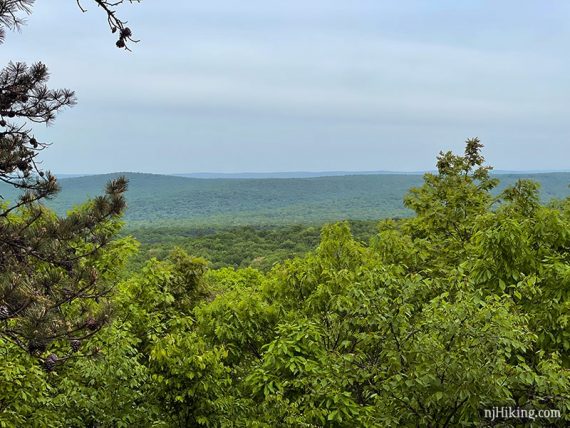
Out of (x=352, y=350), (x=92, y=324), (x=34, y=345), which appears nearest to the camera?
(x=34, y=345)

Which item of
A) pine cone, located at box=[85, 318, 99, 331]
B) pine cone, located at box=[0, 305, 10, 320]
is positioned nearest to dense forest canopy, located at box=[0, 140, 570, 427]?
pine cone, located at box=[85, 318, 99, 331]

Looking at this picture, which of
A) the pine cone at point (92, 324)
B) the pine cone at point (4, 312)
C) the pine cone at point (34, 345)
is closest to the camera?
the pine cone at point (34, 345)

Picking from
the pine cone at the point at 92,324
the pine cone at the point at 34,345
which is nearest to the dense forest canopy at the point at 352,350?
the pine cone at the point at 92,324

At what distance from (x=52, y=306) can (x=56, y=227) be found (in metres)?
1.35

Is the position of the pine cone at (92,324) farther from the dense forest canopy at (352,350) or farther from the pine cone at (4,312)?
the pine cone at (4,312)

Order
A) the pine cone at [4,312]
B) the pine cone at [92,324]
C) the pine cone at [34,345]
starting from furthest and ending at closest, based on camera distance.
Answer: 1. the pine cone at [92,324]
2. the pine cone at [4,312]
3. the pine cone at [34,345]

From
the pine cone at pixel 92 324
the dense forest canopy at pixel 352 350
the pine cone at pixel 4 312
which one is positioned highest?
the pine cone at pixel 4 312

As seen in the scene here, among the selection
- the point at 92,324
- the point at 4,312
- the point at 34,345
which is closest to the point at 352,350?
the point at 92,324

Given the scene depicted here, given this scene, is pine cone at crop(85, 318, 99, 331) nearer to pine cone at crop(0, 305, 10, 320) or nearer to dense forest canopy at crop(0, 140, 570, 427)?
dense forest canopy at crop(0, 140, 570, 427)

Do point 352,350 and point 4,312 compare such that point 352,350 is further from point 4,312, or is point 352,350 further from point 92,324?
point 4,312

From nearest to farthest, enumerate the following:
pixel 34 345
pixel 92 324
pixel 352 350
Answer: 1. pixel 34 345
2. pixel 92 324
3. pixel 352 350

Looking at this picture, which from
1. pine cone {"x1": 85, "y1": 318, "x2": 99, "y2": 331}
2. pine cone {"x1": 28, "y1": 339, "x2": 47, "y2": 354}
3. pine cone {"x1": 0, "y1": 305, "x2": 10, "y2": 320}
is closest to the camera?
pine cone {"x1": 28, "y1": 339, "x2": 47, "y2": 354}

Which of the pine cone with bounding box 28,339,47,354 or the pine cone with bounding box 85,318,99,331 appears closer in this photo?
the pine cone with bounding box 28,339,47,354

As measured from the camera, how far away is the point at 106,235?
836 centimetres
